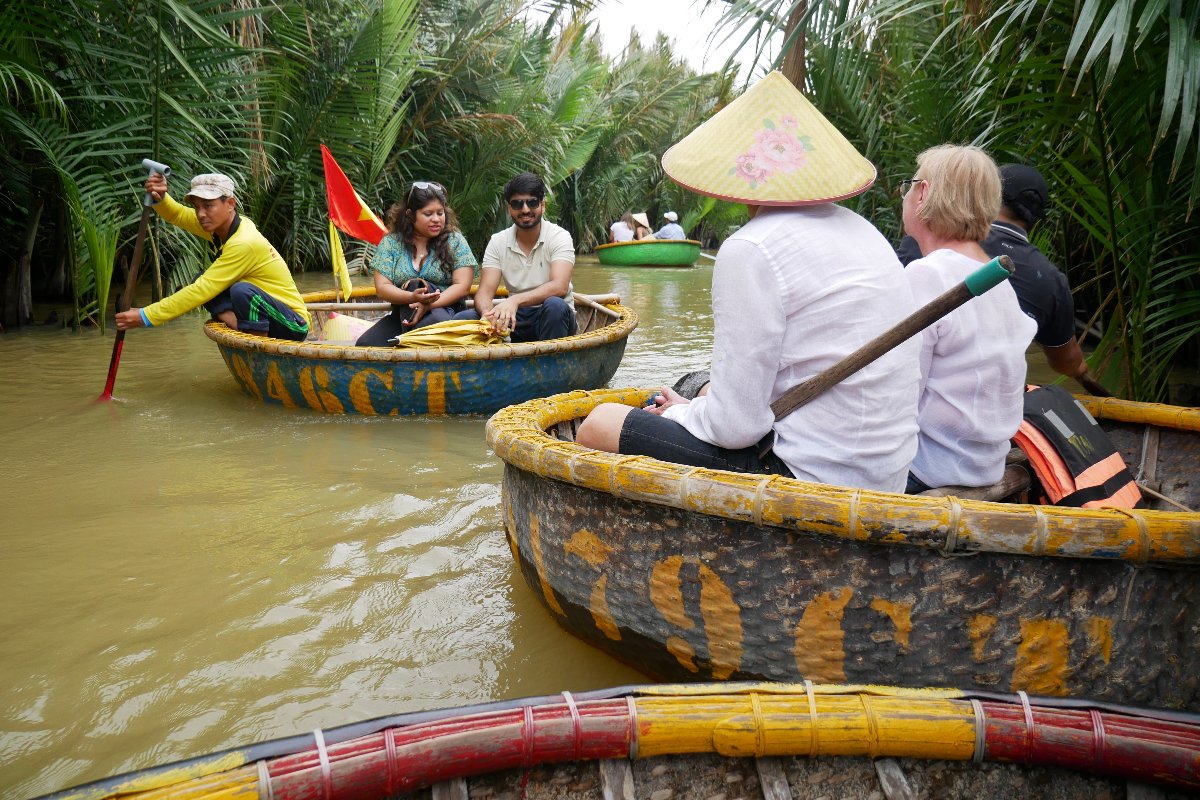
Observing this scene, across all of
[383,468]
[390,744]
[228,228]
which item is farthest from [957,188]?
[228,228]

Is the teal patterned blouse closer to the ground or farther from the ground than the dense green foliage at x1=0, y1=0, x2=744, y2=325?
closer to the ground

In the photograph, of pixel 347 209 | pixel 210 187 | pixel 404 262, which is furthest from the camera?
pixel 347 209

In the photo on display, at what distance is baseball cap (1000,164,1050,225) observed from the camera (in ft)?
10.2

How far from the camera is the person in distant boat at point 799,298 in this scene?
206cm

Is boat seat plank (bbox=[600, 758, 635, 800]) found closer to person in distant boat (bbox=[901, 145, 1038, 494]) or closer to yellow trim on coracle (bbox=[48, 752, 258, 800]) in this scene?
yellow trim on coracle (bbox=[48, 752, 258, 800])

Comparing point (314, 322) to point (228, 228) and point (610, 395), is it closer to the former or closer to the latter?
point (228, 228)

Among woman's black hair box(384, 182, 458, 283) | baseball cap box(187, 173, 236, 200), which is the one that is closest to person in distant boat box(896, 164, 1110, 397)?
woman's black hair box(384, 182, 458, 283)

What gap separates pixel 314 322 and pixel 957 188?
519cm

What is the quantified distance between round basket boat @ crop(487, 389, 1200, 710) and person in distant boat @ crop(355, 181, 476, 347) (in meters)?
3.20

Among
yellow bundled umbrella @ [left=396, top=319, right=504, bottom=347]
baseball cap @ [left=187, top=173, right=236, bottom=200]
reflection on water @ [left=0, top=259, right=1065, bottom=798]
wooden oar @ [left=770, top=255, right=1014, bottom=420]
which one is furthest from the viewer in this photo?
baseball cap @ [left=187, top=173, right=236, bottom=200]

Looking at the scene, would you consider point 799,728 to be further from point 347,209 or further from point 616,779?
point 347,209

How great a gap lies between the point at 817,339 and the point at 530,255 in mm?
3186

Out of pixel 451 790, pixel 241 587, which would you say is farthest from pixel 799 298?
pixel 241 587

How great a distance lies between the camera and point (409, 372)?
460cm
